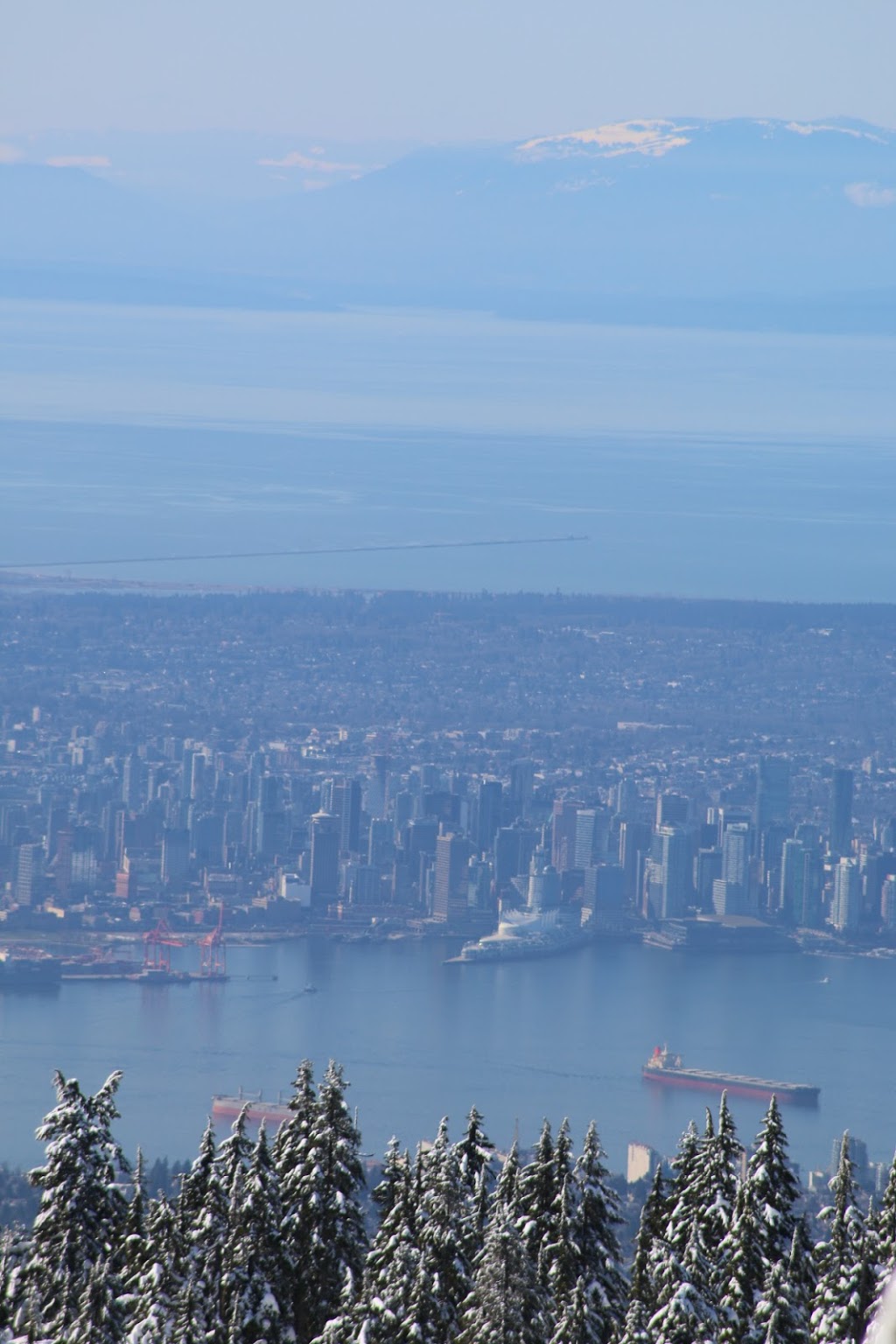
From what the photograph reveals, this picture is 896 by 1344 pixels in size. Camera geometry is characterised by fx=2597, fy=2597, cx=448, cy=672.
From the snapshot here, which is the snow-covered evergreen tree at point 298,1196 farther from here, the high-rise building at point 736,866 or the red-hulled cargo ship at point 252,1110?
the high-rise building at point 736,866

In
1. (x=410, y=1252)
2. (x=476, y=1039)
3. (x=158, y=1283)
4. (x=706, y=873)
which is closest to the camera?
(x=158, y=1283)

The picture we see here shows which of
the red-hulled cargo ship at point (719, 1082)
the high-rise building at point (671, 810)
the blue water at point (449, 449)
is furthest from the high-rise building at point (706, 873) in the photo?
the blue water at point (449, 449)

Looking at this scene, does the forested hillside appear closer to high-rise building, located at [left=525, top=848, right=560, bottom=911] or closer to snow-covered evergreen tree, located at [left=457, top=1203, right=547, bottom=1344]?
snow-covered evergreen tree, located at [left=457, top=1203, right=547, bottom=1344]

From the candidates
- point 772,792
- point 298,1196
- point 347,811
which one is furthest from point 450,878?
point 298,1196

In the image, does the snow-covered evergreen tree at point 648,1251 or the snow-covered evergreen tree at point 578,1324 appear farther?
the snow-covered evergreen tree at point 648,1251

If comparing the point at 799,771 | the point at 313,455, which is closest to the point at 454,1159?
the point at 799,771

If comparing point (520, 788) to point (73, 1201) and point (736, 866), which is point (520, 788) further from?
point (73, 1201)
